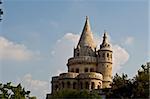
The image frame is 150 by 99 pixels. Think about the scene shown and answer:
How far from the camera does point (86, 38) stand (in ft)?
242

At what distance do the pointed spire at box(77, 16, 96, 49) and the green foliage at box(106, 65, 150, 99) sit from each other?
62.0 ft

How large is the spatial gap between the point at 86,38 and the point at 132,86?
958 inches

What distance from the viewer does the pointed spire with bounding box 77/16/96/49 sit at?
72938mm

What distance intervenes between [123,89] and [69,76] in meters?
18.1

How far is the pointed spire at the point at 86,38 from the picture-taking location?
2872 inches

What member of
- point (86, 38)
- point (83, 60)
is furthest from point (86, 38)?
point (83, 60)

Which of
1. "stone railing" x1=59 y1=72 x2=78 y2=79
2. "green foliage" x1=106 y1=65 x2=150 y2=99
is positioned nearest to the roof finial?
"stone railing" x1=59 y1=72 x2=78 y2=79

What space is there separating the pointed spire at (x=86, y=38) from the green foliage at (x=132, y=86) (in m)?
18.9

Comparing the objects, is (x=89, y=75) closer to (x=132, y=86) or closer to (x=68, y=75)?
(x=68, y=75)

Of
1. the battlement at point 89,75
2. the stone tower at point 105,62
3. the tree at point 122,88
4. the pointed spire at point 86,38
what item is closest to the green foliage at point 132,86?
the tree at point 122,88

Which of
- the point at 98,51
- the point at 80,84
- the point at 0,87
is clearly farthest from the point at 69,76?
the point at 0,87

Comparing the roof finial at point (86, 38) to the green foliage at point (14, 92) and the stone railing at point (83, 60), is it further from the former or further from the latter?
the green foliage at point (14, 92)

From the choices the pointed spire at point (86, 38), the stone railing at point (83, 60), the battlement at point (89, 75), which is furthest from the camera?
the pointed spire at point (86, 38)

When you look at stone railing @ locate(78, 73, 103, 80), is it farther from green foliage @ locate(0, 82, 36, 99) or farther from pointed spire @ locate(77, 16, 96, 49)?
green foliage @ locate(0, 82, 36, 99)
